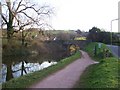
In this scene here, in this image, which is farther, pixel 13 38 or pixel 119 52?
pixel 13 38

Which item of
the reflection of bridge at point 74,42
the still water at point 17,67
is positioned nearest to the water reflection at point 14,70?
the still water at point 17,67

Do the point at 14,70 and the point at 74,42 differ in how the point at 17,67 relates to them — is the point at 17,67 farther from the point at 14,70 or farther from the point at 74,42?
the point at 74,42

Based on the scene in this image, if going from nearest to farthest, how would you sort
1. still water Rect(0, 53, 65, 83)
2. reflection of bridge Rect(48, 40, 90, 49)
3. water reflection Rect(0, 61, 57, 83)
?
water reflection Rect(0, 61, 57, 83) < still water Rect(0, 53, 65, 83) < reflection of bridge Rect(48, 40, 90, 49)

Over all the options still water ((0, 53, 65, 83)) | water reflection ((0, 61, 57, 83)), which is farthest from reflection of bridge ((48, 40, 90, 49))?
water reflection ((0, 61, 57, 83))

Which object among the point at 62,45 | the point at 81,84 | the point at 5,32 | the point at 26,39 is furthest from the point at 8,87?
the point at 62,45

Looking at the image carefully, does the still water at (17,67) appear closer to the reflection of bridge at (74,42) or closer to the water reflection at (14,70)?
the water reflection at (14,70)

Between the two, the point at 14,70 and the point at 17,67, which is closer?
the point at 14,70

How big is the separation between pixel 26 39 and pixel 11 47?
574 cm

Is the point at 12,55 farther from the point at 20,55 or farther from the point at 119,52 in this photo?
the point at 119,52

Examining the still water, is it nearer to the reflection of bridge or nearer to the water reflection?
the water reflection

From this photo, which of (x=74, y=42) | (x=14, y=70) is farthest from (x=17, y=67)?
(x=74, y=42)

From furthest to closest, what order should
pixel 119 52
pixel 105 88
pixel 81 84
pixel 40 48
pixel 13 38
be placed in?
1. pixel 40 48
2. pixel 13 38
3. pixel 119 52
4. pixel 81 84
5. pixel 105 88

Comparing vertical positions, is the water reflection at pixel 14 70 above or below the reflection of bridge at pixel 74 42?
below

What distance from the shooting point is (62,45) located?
67875mm
